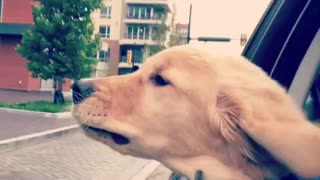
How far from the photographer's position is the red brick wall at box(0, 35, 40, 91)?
34.5 m

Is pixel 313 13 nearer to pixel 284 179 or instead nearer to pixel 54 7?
pixel 284 179

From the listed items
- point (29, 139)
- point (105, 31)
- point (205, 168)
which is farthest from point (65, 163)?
point (105, 31)

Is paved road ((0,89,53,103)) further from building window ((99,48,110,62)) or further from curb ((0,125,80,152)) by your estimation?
building window ((99,48,110,62))

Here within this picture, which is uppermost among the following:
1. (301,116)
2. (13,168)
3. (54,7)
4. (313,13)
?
(54,7)

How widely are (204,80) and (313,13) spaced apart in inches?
24.5

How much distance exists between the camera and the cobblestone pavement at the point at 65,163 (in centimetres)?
816

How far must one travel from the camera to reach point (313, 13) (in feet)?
7.40

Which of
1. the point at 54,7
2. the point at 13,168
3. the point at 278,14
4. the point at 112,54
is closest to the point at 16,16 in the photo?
the point at 54,7

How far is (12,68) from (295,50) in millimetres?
34136

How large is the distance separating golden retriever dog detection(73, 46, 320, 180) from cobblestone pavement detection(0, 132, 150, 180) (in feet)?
18.9

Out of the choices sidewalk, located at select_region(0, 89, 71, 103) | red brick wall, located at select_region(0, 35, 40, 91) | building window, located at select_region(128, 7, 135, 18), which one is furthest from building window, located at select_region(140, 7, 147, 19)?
sidewalk, located at select_region(0, 89, 71, 103)

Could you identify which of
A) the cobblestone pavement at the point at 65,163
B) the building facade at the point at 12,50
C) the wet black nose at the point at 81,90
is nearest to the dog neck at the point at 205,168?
the wet black nose at the point at 81,90

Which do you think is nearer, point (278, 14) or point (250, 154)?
point (250, 154)

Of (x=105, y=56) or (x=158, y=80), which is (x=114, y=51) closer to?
(x=105, y=56)
